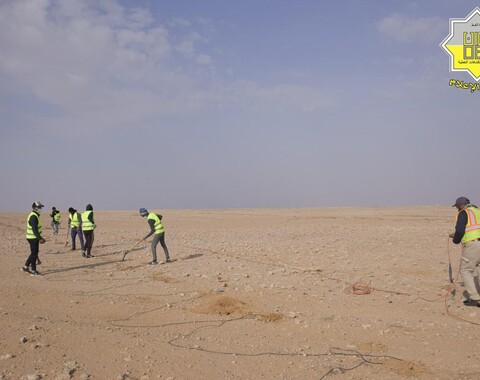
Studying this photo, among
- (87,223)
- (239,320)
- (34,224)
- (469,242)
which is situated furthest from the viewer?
(87,223)

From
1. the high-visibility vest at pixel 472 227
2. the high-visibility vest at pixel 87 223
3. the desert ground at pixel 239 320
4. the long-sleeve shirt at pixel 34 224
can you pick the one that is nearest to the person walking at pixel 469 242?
the high-visibility vest at pixel 472 227

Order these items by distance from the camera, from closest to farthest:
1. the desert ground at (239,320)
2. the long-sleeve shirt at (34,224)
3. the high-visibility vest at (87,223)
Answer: the desert ground at (239,320) → the long-sleeve shirt at (34,224) → the high-visibility vest at (87,223)

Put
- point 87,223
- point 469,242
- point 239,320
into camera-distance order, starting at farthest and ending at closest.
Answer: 1. point 87,223
2. point 469,242
3. point 239,320

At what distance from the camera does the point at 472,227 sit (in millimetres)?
8484

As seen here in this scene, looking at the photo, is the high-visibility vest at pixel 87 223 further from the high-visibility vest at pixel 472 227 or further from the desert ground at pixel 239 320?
the high-visibility vest at pixel 472 227

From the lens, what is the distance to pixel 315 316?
7781mm

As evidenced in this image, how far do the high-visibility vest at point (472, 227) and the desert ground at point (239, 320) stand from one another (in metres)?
1.19

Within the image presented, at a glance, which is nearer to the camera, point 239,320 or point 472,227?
point 239,320

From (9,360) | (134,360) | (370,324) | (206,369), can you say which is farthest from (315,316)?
(9,360)

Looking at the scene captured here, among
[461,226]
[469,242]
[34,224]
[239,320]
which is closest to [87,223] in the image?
[34,224]

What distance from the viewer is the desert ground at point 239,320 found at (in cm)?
544

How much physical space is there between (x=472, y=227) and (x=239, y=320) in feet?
16.1

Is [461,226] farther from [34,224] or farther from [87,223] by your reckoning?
[87,223]

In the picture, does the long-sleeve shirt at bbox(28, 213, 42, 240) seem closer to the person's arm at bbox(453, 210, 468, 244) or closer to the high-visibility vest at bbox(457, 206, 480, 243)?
the person's arm at bbox(453, 210, 468, 244)
